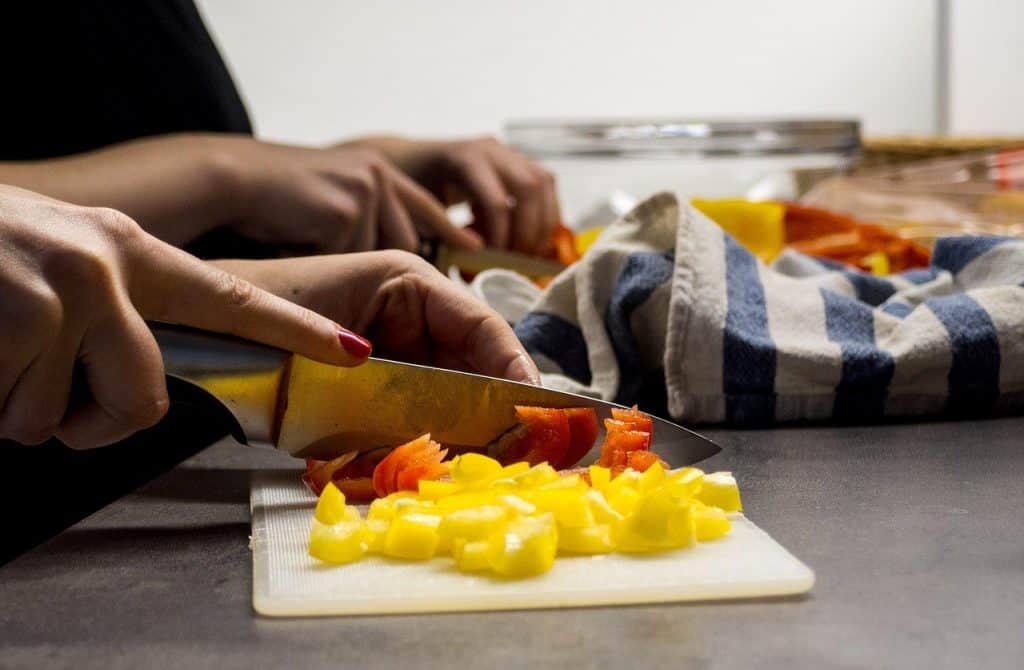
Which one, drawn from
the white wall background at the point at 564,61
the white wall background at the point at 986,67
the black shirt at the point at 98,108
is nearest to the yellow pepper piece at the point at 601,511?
the black shirt at the point at 98,108

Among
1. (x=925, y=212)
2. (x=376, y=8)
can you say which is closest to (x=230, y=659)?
(x=925, y=212)

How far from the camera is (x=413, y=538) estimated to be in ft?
2.17

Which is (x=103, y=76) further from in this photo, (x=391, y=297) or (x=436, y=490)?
(x=436, y=490)

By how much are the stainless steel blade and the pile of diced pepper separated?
147 millimetres

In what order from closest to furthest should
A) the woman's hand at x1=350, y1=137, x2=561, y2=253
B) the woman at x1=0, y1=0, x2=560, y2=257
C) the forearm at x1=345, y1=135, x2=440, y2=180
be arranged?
1. the woman at x1=0, y1=0, x2=560, y2=257
2. the woman's hand at x1=350, y1=137, x2=561, y2=253
3. the forearm at x1=345, y1=135, x2=440, y2=180

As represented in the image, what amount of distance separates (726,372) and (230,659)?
0.55 metres

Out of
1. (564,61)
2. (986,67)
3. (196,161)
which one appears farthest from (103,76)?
(986,67)

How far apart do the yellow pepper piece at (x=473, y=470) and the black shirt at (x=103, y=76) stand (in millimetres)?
1041

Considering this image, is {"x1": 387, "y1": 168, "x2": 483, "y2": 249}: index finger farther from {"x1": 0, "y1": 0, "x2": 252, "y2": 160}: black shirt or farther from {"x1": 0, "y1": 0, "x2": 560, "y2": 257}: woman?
{"x1": 0, "y1": 0, "x2": 252, "y2": 160}: black shirt

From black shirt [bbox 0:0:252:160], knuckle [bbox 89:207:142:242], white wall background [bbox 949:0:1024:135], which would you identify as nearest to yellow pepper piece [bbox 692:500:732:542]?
knuckle [bbox 89:207:142:242]

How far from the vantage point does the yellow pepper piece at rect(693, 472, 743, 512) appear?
2.40 ft

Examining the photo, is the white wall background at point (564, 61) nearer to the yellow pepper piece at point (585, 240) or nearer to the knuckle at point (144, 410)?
the yellow pepper piece at point (585, 240)

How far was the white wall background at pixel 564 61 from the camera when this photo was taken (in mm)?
3529

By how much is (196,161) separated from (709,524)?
0.85 m
